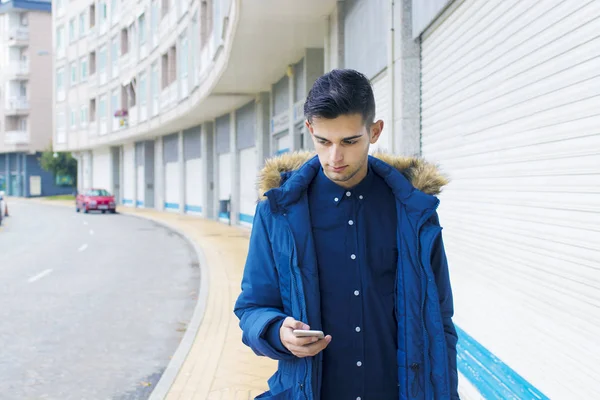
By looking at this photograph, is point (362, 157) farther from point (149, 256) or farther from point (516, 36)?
point (149, 256)

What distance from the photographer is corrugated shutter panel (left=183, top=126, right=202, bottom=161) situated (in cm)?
3104

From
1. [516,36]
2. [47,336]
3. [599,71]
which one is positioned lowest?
[47,336]

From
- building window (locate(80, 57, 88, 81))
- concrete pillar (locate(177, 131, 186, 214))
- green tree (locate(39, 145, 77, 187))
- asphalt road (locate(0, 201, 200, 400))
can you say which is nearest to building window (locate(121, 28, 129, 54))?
building window (locate(80, 57, 88, 81))

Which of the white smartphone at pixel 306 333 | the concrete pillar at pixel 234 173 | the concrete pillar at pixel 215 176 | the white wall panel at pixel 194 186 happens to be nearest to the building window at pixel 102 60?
the white wall panel at pixel 194 186

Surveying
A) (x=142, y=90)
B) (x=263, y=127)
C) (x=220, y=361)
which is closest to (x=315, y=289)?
(x=220, y=361)

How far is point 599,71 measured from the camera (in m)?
3.23

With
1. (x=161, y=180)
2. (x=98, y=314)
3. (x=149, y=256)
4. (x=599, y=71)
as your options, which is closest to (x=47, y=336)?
(x=98, y=314)

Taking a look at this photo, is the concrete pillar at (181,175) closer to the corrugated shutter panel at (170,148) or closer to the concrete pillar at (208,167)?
the corrugated shutter panel at (170,148)

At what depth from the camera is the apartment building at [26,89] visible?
64938 mm

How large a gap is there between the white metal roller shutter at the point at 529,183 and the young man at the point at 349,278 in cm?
145

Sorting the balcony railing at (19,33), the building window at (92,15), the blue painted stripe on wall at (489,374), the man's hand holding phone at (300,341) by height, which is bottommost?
the blue painted stripe on wall at (489,374)

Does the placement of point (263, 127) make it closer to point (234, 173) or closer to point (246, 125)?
point (246, 125)

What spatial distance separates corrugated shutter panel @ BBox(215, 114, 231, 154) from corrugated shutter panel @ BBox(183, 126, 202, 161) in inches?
126

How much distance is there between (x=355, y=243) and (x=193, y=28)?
82.1 ft
